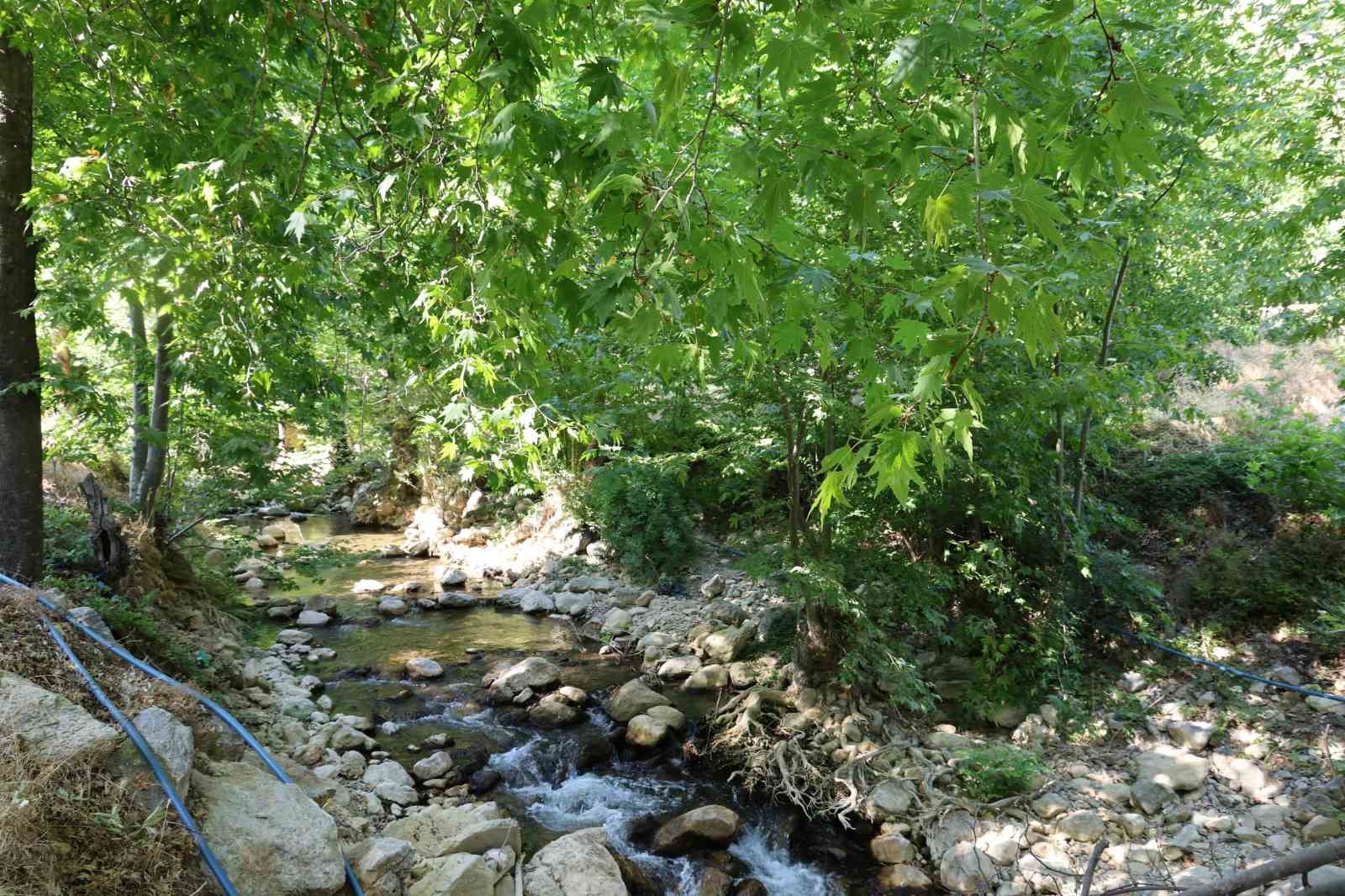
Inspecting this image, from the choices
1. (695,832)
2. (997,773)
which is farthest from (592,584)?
(997,773)

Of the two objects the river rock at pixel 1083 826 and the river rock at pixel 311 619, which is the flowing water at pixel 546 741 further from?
the river rock at pixel 1083 826

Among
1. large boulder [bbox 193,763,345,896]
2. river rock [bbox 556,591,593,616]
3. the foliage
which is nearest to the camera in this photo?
large boulder [bbox 193,763,345,896]

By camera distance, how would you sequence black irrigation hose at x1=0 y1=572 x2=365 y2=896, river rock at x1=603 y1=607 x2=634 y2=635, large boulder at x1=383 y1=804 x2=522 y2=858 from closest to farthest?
black irrigation hose at x1=0 y1=572 x2=365 y2=896 < large boulder at x1=383 y1=804 x2=522 y2=858 < river rock at x1=603 y1=607 x2=634 y2=635

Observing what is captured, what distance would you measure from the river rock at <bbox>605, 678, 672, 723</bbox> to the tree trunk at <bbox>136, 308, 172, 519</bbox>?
14.0 feet

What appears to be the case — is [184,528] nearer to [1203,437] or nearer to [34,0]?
[34,0]

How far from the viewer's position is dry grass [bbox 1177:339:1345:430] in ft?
28.9

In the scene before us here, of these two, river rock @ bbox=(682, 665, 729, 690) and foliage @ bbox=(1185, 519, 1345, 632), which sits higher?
foliage @ bbox=(1185, 519, 1345, 632)

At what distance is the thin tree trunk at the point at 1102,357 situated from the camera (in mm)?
5578

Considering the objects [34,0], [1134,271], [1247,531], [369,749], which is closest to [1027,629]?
[1247,531]

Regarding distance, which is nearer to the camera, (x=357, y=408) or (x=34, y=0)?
(x=34, y=0)

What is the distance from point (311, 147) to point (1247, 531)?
27.0ft

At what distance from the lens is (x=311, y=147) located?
12.4 feet

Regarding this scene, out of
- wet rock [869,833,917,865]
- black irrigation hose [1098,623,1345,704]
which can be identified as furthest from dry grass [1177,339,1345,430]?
wet rock [869,833,917,865]

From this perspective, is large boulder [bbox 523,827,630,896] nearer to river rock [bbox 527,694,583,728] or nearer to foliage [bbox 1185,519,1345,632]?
river rock [bbox 527,694,583,728]
